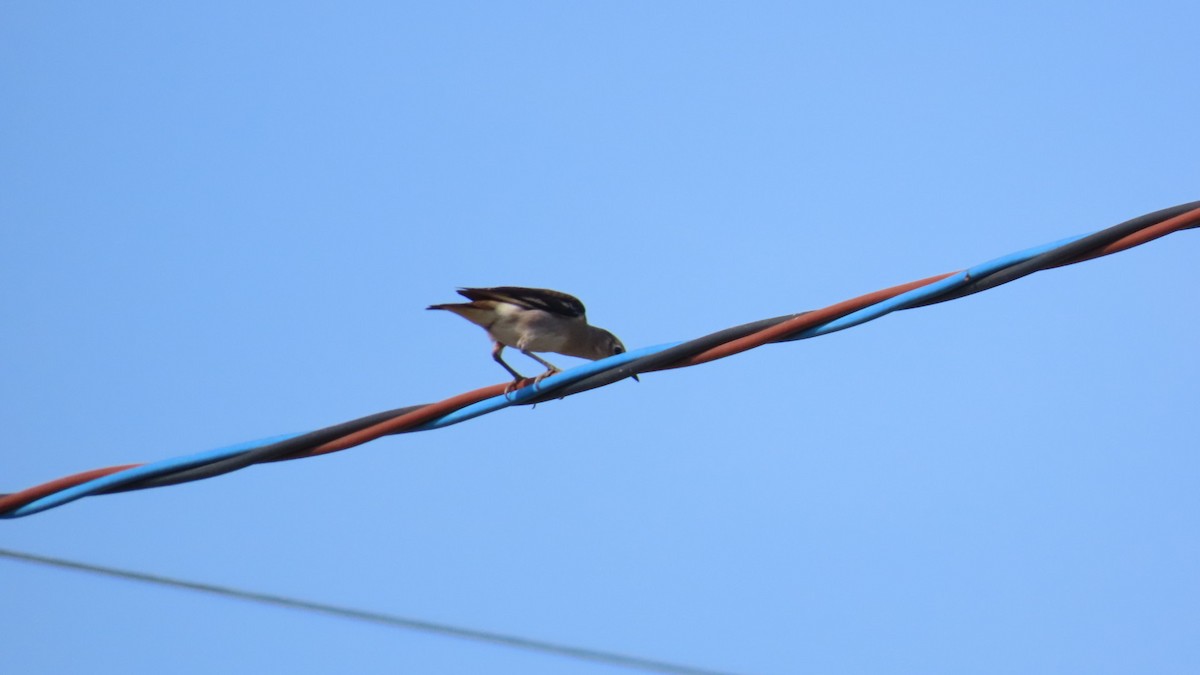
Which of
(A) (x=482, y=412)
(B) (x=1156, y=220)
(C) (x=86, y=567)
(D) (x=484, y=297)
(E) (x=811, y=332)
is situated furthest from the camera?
(D) (x=484, y=297)

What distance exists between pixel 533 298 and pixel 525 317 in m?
0.16

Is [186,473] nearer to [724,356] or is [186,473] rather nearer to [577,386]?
[577,386]

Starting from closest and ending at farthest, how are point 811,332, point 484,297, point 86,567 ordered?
1. point 811,332
2. point 86,567
3. point 484,297

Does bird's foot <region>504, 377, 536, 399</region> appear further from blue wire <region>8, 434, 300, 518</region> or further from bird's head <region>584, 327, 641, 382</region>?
bird's head <region>584, 327, 641, 382</region>

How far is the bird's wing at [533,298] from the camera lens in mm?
9844

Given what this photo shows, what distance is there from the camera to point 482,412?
6.11 m

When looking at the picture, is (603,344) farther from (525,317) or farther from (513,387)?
(513,387)

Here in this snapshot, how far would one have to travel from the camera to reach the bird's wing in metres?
9.84

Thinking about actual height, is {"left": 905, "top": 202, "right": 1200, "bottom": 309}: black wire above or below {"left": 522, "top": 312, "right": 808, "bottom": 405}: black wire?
above

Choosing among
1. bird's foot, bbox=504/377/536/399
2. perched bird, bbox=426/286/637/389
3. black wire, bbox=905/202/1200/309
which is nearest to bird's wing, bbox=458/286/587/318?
perched bird, bbox=426/286/637/389

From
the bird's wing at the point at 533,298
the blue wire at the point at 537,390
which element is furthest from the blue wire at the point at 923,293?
the bird's wing at the point at 533,298

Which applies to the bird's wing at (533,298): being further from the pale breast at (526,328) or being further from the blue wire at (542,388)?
the blue wire at (542,388)

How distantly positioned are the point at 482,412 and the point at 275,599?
5.70 ft

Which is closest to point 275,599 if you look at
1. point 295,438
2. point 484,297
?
point 295,438
